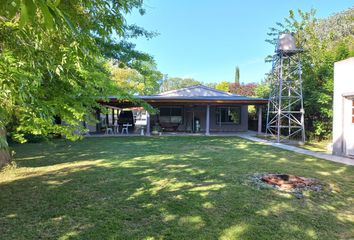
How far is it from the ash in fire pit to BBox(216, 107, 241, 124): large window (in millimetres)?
14367

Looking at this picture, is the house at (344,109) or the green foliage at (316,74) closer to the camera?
the house at (344,109)

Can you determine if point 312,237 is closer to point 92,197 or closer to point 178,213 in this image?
point 178,213

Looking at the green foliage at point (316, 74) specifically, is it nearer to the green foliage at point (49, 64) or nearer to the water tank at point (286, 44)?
the water tank at point (286, 44)

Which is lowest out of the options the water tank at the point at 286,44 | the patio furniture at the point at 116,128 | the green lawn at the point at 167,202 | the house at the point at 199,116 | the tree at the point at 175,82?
the green lawn at the point at 167,202

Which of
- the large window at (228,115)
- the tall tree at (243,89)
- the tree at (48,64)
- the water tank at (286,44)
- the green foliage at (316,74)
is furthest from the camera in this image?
the tall tree at (243,89)

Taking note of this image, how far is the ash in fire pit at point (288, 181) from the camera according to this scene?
5.59m

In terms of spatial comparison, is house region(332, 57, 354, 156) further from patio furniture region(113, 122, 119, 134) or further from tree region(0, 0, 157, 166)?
patio furniture region(113, 122, 119, 134)

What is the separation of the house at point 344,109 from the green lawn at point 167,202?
70.5 inches

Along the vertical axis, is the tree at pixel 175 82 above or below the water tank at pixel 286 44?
above

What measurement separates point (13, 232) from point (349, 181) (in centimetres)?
661

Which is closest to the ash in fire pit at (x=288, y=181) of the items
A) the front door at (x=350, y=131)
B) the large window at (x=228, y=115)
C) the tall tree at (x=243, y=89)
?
the front door at (x=350, y=131)

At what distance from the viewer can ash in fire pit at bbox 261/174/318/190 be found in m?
5.59

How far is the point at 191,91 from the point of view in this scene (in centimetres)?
2089

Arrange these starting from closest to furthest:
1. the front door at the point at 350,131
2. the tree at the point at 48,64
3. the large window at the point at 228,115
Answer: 1. the tree at the point at 48,64
2. the front door at the point at 350,131
3. the large window at the point at 228,115
